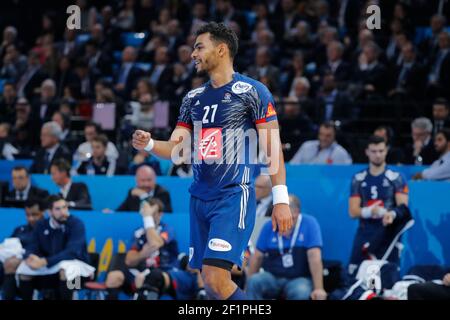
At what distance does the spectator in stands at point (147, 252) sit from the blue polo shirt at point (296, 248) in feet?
3.18

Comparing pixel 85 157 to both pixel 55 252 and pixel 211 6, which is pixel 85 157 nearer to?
pixel 55 252

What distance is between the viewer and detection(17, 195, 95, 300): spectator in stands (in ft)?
30.1

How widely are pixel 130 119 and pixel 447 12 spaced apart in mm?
5618

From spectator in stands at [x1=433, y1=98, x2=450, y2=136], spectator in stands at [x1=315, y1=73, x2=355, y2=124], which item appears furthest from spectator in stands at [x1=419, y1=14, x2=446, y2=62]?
spectator in stands at [x1=433, y1=98, x2=450, y2=136]

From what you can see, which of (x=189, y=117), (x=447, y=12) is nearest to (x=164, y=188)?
(x=189, y=117)

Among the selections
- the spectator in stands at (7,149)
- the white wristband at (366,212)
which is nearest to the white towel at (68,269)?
the white wristband at (366,212)

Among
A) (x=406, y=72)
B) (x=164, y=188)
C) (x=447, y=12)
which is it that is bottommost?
(x=164, y=188)

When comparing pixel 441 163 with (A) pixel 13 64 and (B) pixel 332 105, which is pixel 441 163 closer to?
(B) pixel 332 105

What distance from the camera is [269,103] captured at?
6.08 m

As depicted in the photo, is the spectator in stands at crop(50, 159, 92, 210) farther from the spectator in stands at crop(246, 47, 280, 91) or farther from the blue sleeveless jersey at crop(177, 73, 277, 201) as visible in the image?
the blue sleeveless jersey at crop(177, 73, 277, 201)

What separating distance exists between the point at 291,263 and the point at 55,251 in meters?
2.52

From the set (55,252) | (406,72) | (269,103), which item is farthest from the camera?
(406,72)

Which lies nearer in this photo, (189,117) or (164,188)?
(189,117)

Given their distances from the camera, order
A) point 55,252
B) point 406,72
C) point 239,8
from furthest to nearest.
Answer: point 239,8 → point 406,72 → point 55,252
